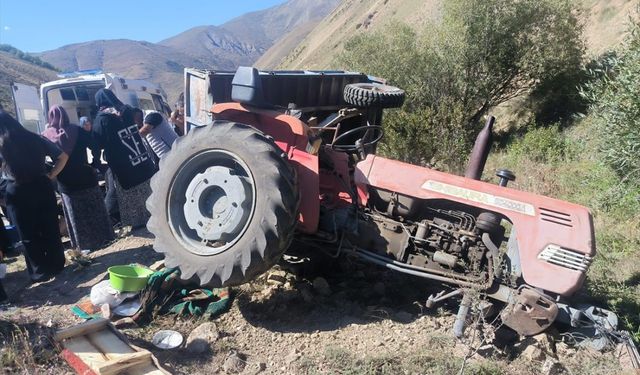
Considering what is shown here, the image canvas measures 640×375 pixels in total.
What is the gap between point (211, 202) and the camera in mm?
4000

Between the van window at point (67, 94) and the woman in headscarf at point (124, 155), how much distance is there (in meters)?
5.86

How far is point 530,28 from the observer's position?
→ 15219mm

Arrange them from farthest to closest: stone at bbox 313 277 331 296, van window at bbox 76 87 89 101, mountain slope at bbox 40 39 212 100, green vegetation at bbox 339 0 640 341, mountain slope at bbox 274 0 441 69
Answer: mountain slope at bbox 40 39 212 100, mountain slope at bbox 274 0 441 69, van window at bbox 76 87 89 101, green vegetation at bbox 339 0 640 341, stone at bbox 313 277 331 296

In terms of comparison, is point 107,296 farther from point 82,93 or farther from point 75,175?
point 82,93

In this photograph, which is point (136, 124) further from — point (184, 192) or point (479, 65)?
point (479, 65)

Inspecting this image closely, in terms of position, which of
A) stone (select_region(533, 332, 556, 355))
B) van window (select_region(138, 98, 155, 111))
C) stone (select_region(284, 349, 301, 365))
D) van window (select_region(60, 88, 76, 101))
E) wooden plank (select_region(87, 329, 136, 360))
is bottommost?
stone (select_region(284, 349, 301, 365))

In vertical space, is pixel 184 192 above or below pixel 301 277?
above

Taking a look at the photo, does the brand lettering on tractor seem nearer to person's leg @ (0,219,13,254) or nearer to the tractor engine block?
the tractor engine block

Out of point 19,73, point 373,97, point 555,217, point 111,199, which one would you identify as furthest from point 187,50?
point 555,217

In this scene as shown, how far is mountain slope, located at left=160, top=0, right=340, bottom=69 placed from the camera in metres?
137

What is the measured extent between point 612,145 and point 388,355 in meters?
5.53

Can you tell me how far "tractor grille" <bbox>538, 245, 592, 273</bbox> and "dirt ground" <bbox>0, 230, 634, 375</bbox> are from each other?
0.54 meters

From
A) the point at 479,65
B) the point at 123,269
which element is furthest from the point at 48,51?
the point at 123,269

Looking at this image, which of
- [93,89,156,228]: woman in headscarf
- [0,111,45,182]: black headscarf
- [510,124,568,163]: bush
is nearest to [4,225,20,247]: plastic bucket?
[93,89,156,228]: woman in headscarf
